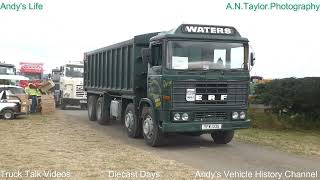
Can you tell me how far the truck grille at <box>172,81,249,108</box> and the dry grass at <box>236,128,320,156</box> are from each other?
1.79m

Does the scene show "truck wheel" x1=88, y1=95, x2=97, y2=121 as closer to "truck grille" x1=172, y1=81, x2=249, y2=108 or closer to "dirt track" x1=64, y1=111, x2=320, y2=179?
"dirt track" x1=64, y1=111, x2=320, y2=179

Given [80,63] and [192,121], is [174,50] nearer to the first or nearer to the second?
[192,121]

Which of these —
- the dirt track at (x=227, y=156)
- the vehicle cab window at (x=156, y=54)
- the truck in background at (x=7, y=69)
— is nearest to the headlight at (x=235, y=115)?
the dirt track at (x=227, y=156)

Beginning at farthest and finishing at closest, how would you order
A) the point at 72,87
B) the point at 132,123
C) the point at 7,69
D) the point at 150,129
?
the point at 72,87 → the point at 7,69 → the point at 132,123 → the point at 150,129

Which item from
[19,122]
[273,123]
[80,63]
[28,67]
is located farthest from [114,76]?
[28,67]

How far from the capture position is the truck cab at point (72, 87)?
1080 inches

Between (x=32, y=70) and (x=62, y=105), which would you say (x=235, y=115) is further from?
(x=32, y=70)

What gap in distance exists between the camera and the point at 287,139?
587 inches

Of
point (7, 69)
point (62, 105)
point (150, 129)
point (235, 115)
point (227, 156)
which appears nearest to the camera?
point (227, 156)

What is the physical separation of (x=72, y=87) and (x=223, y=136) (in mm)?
15104

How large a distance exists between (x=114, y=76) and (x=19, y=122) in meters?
4.66

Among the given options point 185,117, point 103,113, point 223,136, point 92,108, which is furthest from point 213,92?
Answer: point 92,108

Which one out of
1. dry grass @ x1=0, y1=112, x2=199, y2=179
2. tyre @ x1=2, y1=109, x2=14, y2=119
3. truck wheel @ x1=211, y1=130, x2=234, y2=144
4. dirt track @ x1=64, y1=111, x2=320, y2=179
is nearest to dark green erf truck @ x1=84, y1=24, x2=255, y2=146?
truck wheel @ x1=211, y1=130, x2=234, y2=144

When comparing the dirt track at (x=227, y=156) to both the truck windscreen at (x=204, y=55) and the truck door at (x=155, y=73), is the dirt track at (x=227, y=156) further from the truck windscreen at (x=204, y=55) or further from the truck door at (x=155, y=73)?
the truck windscreen at (x=204, y=55)
